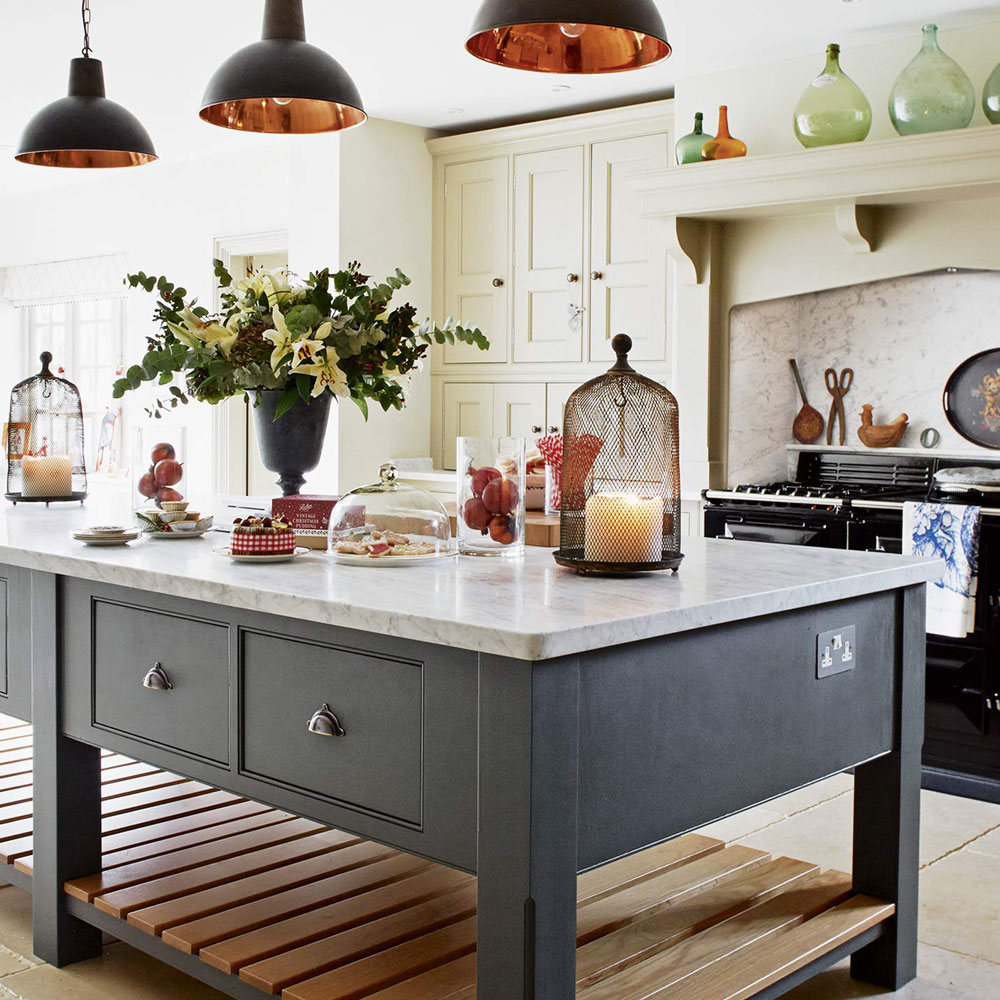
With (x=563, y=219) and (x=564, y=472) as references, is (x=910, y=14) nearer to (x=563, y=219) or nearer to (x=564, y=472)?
(x=563, y=219)

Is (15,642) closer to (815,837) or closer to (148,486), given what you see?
(148,486)

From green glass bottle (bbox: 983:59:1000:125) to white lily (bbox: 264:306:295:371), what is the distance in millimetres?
2656

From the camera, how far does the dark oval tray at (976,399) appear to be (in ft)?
14.7

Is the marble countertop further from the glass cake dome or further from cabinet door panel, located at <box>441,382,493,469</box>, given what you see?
cabinet door panel, located at <box>441,382,493,469</box>

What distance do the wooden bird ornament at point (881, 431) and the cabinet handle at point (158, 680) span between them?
11.0ft

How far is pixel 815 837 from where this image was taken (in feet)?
11.5

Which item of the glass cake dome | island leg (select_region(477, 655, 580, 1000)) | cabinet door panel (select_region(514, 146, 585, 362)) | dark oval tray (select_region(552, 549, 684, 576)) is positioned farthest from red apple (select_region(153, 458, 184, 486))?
cabinet door panel (select_region(514, 146, 585, 362))

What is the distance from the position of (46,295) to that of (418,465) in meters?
3.83

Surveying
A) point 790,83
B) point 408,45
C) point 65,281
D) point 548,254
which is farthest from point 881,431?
point 65,281

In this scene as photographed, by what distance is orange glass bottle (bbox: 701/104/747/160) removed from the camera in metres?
4.56

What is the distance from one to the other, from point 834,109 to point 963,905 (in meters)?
2.68

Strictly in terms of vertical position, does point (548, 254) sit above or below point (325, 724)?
above

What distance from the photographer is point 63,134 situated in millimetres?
3146

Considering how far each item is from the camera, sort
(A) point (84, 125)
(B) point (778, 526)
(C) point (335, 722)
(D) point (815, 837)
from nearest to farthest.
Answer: (C) point (335, 722) < (A) point (84, 125) < (D) point (815, 837) < (B) point (778, 526)
